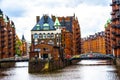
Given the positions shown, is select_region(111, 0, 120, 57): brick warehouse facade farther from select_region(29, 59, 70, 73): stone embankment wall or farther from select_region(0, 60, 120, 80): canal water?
select_region(0, 60, 120, 80): canal water

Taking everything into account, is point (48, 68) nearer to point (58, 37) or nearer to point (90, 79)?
point (90, 79)

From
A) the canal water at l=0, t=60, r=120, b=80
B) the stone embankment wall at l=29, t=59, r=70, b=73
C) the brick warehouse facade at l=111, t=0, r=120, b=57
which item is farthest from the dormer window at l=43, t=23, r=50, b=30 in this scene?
the canal water at l=0, t=60, r=120, b=80

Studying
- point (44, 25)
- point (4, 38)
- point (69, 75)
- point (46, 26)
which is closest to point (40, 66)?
point (69, 75)

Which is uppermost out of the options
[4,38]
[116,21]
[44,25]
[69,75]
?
[116,21]

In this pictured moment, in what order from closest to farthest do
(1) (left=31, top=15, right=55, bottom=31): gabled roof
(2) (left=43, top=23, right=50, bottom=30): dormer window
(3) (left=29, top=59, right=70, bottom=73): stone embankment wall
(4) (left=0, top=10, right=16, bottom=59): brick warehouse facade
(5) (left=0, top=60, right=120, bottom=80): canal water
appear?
(5) (left=0, top=60, right=120, bottom=80): canal water, (3) (left=29, top=59, right=70, bottom=73): stone embankment wall, (1) (left=31, top=15, right=55, bottom=31): gabled roof, (2) (left=43, top=23, right=50, bottom=30): dormer window, (4) (left=0, top=10, right=16, bottom=59): brick warehouse facade

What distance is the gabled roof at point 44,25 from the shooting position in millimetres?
160625

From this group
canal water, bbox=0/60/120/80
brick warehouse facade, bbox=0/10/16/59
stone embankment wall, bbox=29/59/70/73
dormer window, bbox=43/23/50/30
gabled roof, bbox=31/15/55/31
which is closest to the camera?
canal water, bbox=0/60/120/80

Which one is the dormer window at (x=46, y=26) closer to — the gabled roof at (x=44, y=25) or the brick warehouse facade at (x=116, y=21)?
the gabled roof at (x=44, y=25)

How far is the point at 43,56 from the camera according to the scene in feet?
452

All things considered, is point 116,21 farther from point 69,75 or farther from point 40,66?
point 69,75

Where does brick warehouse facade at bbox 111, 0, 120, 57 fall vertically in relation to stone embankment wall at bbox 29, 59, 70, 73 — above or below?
above

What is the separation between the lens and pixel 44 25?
162m

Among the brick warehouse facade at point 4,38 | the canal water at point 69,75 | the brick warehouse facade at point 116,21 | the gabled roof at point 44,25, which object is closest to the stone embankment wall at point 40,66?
the canal water at point 69,75

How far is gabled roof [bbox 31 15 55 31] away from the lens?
527 ft
